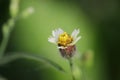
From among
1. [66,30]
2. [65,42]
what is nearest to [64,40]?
[65,42]

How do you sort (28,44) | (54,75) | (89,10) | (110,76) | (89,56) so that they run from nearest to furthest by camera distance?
(89,56)
(54,75)
(28,44)
(110,76)
(89,10)

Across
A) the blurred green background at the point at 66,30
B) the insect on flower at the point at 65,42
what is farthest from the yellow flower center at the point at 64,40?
the blurred green background at the point at 66,30

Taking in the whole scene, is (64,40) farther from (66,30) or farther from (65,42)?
(66,30)

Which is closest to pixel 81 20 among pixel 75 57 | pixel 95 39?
pixel 95 39

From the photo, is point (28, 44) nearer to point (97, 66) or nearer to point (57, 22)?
point (57, 22)

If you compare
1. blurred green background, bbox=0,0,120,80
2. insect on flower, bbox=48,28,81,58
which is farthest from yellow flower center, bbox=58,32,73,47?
blurred green background, bbox=0,0,120,80
